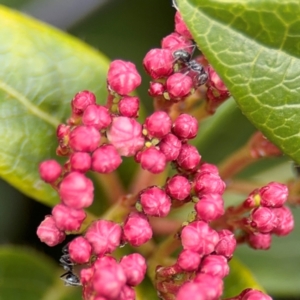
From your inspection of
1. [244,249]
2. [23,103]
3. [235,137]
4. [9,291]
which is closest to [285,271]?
[244,249]

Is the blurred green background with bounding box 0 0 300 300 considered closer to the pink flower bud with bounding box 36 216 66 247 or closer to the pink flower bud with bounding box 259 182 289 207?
the pink flower bud with bounding box 259 182 289 207

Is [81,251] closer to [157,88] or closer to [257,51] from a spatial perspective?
[157,88]

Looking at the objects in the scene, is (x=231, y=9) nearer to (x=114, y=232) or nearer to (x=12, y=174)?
(x=114, y=232)

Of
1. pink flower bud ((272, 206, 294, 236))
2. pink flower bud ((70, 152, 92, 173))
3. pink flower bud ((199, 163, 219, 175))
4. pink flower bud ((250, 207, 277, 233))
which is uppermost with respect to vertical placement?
pink flower bud ((70, 152, 92, 173))

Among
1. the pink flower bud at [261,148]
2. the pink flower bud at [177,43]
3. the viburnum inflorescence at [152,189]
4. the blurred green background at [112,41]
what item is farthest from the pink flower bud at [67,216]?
the blurred green background at [112,41]

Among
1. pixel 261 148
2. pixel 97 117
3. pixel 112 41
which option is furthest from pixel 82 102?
pixel 112 41

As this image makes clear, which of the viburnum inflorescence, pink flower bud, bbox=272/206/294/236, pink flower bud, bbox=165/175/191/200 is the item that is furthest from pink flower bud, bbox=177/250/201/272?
pink flower bud, bbox=272/206/294/236
